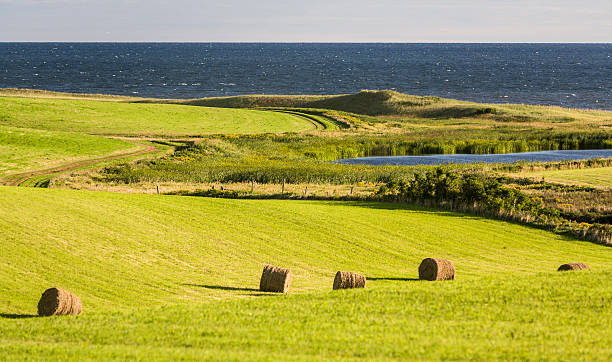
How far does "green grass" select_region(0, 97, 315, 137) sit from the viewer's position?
8656 cm

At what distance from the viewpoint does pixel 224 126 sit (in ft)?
317

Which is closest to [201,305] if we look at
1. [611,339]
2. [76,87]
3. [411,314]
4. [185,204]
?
[411,314]

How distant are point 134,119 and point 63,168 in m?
39.6

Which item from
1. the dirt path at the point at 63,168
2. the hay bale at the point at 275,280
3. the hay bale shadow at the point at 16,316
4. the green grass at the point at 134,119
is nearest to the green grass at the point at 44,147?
the dirt path at the point at 63,168

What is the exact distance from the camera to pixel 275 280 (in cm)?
2234

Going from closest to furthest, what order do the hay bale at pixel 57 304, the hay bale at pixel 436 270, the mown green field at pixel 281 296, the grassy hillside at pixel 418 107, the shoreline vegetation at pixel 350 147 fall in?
the mown green field at pixel 281 296 < the hay bale at pixel 57 304 < the hay bale at pixel 436 270 < the shoreline vegetation at pixel 350 147 < the grassy hillside at pixel 418 107

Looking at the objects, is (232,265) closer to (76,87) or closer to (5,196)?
(5,196)

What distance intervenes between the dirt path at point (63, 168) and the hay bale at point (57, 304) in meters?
33.5

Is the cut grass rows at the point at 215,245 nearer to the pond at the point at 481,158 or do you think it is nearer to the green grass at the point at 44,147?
the green grass at the point at 44,147

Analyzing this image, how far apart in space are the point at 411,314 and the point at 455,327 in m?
1.62

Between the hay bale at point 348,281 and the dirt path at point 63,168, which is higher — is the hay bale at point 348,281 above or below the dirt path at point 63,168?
above

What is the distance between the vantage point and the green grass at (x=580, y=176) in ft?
162

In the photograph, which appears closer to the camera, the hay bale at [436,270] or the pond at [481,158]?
the hay bale at [436,270]

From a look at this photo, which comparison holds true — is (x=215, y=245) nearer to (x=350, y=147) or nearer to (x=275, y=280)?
(x=275, y=280)
